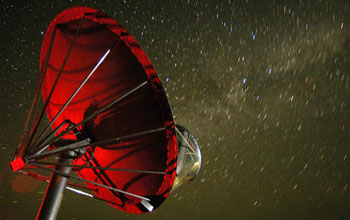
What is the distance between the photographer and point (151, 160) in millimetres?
3078

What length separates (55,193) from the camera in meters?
2.69

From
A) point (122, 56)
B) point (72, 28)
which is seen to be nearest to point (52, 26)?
point (72, 28)

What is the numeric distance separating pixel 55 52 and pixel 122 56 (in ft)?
3.32

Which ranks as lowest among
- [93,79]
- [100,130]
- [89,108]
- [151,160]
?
[151,160]

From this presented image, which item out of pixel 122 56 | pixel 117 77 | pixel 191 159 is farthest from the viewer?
pixel 191 159

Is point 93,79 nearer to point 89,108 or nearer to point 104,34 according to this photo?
point 89,108

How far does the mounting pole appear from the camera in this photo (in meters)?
2.54

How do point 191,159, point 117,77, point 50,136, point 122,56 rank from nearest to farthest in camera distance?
point 50,136, point 122,56, point 117,77, point 191,159

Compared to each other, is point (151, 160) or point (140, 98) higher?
point (140, 98)

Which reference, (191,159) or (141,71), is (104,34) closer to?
(141,71)

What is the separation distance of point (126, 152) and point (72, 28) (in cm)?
160

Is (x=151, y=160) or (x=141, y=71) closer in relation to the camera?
(x=141, y=71)

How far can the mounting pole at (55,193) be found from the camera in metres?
2.54

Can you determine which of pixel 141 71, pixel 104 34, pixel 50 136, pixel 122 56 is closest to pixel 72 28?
pixel 104 34
